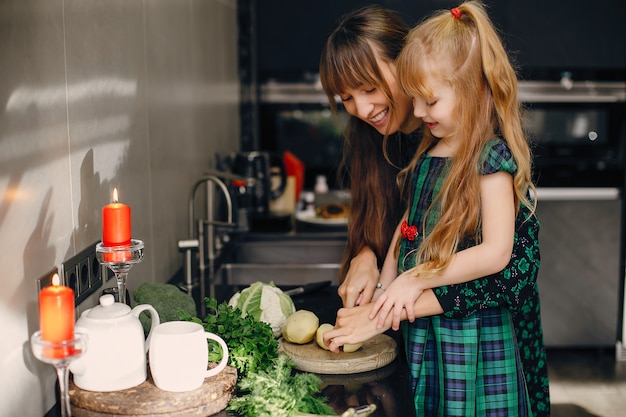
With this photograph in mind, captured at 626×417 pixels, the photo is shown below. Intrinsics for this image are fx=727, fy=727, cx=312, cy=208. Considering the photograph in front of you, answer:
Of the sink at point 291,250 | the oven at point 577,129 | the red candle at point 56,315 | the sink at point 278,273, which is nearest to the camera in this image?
the red candle at point 56,315

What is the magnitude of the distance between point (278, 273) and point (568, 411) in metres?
1.56

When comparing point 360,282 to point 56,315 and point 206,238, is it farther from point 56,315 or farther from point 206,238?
point 56,315

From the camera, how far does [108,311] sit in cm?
113

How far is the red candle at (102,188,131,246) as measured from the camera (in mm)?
1261

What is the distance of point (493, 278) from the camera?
60.4 inches

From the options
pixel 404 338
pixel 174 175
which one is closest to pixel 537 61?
pixel 174 175

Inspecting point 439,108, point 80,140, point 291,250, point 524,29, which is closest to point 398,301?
point 439,108

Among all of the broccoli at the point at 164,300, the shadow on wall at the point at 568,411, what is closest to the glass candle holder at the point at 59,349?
the broccoli at the point at 164,300

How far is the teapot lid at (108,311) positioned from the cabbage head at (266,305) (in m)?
0.45

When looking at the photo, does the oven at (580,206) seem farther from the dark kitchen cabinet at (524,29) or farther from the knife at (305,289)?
the knife at (305,289)

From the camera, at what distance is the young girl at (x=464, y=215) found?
148 centimetres

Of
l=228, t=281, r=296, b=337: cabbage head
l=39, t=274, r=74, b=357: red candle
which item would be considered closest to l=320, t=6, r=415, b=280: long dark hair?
l=228, t=281, r=296, b=337: cabbage head

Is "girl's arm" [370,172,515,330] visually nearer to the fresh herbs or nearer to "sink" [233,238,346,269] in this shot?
the fresh herbs

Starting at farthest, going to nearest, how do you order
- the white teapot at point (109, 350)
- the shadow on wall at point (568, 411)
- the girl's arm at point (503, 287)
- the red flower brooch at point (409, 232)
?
the shadow on wall at point (568, 411)
the red flower brooch at point (409, 232)
the girl's arm at point (503, 287)
the white teapot at point (109, 350)
